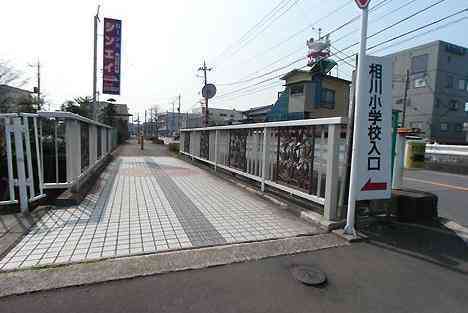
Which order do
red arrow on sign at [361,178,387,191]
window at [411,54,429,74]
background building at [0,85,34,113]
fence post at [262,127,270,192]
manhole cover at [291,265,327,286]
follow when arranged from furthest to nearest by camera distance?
window at [411,54,429,74], background building at [0,85,34,113], fence post at [262,127,270,192], red arrow on sign at [361,178,387,191], manhole cover at [291,265,327,286]

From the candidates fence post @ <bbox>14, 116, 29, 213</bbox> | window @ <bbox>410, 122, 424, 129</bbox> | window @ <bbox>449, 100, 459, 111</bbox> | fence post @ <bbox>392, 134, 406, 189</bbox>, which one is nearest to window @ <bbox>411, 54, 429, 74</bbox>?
window @ <bbox>449, 100, 459, 111</bbox>

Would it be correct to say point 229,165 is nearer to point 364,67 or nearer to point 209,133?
point 209,133

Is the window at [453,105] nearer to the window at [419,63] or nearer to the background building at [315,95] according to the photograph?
the window at [419,63]

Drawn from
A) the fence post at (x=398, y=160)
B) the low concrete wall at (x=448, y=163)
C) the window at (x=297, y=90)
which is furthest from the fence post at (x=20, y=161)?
the window at (x=297, y=90)

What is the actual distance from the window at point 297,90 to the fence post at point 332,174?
2529 cm

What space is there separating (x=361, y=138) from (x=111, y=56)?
15386 millimetres

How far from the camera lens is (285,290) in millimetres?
2748

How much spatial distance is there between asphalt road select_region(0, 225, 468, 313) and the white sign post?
2.81ft

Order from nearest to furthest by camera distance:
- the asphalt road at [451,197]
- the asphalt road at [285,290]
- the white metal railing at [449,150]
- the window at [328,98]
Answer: the asphalt road at [285,290] → the asphalt road at [451,197] → the white metal railing at [449,150] → the window at [328,98]

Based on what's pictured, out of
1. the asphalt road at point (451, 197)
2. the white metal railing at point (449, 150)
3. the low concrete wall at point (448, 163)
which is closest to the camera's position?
the asphalt road at point (451, 197)

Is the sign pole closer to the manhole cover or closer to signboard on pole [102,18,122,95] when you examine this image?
the manhole cover

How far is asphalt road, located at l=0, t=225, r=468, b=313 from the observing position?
2.46 m

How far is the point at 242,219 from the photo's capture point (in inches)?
193

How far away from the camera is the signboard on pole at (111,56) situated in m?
15.4
